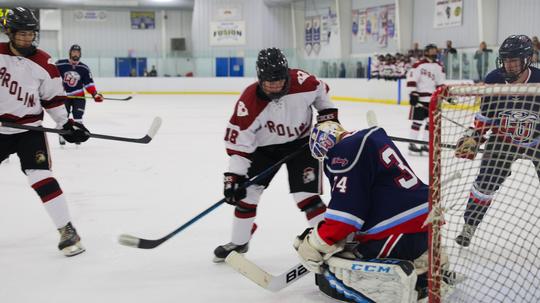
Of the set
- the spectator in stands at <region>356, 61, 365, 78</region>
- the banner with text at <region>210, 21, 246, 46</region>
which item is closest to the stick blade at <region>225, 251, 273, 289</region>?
the spectator in stands at <region>356, 61, 365, 78</region>

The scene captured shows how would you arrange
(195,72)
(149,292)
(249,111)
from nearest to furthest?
(149,292)
(249,111)
(195,72)

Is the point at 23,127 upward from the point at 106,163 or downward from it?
upward

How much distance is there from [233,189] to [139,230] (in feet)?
3.45

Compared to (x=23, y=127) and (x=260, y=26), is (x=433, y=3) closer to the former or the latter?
(x=260, y=26)

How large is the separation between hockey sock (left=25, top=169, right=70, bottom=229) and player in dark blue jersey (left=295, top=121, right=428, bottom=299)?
1375mm

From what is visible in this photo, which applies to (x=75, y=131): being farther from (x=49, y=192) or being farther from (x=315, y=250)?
(x=315, y=250)

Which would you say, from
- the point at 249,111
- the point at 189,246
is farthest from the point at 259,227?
the point at 249,111

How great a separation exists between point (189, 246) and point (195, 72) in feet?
55.9

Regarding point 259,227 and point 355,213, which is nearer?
point 355,213

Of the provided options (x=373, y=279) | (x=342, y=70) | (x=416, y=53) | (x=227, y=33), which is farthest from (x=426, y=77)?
(x=227, y=33)

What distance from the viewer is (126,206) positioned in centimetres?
405

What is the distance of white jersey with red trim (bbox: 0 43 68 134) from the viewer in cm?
291

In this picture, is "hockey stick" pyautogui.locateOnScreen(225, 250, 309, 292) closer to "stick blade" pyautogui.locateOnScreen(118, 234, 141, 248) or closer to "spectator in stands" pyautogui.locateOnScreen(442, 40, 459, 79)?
"stick blade" pyautogui.locateOnScreen(118, 234, 141, 248)

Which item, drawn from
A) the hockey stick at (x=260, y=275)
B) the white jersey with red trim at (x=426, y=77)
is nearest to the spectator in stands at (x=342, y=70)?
the white jersey with red trim at (x=426, y=77)
